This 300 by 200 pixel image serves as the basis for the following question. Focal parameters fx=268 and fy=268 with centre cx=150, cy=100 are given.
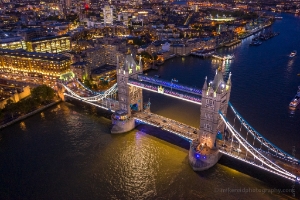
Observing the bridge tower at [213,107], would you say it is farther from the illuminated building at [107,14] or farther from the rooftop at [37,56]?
the illuminated building at [107,14]

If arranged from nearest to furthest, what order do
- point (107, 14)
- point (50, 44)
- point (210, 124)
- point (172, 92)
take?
point (210, 124) < point (172, 92) < point (50, 44) < point (107, 14)

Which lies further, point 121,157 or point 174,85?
point 174,85

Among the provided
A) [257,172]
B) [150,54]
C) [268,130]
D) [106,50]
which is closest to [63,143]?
[257,172]

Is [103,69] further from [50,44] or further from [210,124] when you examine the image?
[210,124]

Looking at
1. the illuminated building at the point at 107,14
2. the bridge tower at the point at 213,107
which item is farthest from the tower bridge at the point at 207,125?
the illuminated building at the point at 107,14

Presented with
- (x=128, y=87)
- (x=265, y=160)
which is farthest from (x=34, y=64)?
(x=265, y=160)

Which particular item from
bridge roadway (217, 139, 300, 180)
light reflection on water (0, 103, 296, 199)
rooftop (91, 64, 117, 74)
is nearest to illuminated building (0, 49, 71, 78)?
rooftop (91, 64, 117, 74)

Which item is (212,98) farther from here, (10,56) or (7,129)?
(10,56)

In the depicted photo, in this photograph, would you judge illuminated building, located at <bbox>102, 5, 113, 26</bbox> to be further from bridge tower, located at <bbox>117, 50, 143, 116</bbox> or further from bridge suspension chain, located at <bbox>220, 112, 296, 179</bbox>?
bridge suspension chain, located at <bbox>220, 112, 296, 179</bbox>
